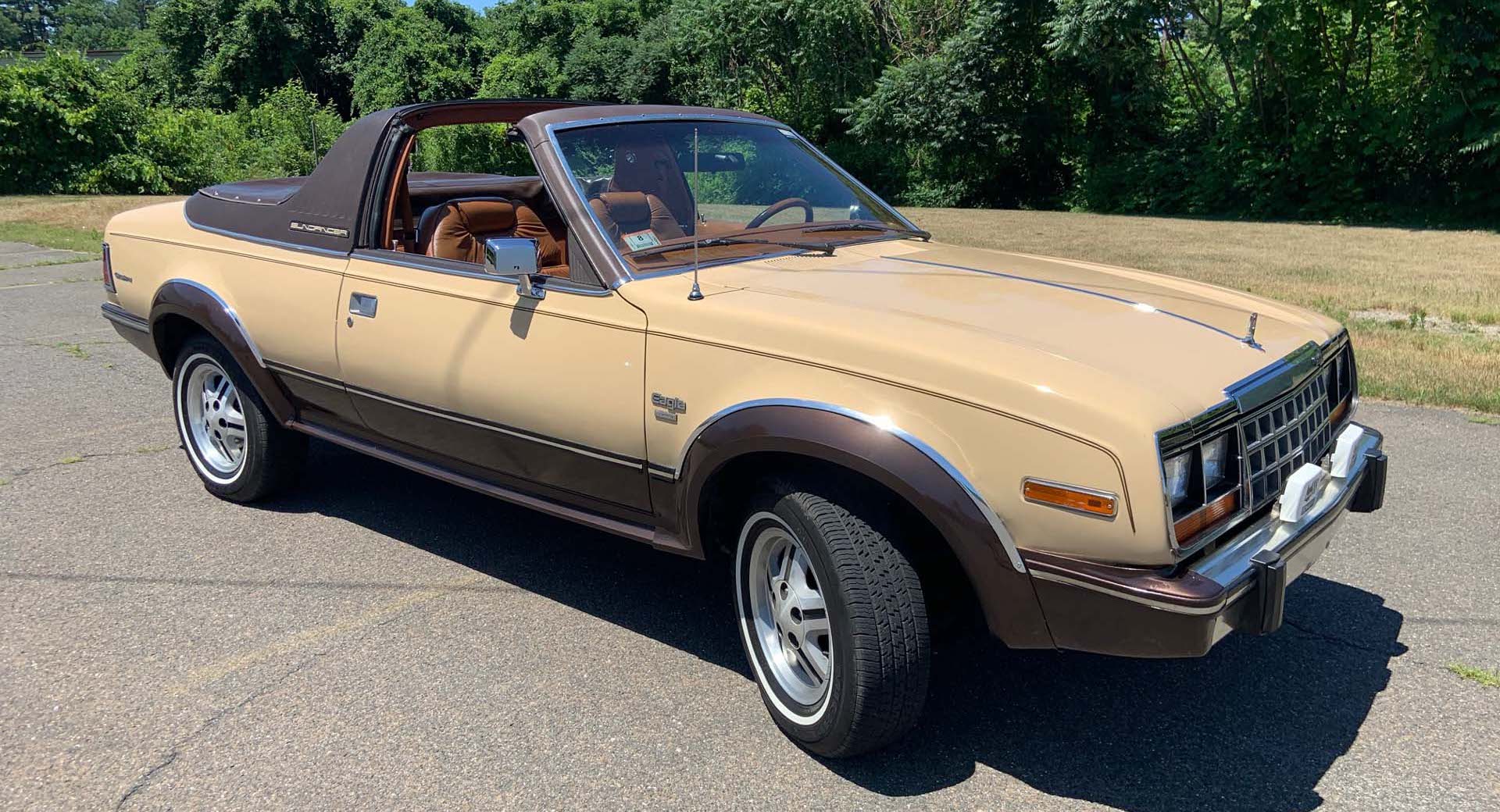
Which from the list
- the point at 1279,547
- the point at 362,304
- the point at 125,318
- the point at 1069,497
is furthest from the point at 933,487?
the point at 125,318

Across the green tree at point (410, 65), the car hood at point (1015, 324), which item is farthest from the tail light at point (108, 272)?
the green tree at point (410, 65)

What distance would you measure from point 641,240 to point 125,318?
3143mm

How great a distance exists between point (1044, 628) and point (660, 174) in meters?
2.16

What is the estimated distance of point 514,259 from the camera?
137 inches

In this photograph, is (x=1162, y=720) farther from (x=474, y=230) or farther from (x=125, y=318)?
(x=125, y=318)

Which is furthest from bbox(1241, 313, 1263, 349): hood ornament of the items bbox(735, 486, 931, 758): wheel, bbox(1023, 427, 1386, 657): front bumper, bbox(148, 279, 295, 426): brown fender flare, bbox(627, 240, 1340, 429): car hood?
bbox(148, 279, 295, 426): brown fender flare

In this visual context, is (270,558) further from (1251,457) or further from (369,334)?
(1251,457)

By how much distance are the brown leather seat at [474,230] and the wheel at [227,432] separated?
1113mm

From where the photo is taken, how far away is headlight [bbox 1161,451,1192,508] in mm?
2631

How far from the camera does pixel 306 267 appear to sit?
4461 mm

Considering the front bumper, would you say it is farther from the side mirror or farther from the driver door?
the side mirror

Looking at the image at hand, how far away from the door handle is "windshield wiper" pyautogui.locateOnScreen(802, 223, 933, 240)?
1.63 m

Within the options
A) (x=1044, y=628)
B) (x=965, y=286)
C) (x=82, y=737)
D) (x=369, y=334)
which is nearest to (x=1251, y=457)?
(x=1044, y=628)

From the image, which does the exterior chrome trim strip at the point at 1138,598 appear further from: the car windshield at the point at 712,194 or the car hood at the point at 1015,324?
the car windshield at the point at 712,194
